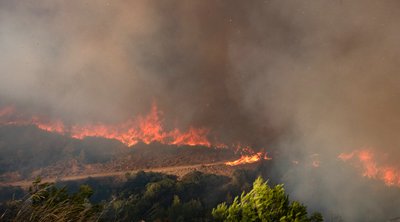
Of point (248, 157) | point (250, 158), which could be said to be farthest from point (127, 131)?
point (250, 158)

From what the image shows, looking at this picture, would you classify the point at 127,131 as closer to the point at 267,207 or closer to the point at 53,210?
the point at 53,210

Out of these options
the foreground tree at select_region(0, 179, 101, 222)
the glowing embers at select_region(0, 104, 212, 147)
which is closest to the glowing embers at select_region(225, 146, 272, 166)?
the glowing embers at select_region(0, 104, 212, 147)

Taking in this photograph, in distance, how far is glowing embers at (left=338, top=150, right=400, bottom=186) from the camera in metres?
35.3

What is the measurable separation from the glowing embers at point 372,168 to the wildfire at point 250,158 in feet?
30.2

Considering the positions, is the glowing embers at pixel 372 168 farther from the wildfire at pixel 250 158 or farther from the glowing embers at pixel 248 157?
the glowing embers at pixel 248 157

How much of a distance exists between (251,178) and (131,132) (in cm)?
1565

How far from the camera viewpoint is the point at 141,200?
26.7 m

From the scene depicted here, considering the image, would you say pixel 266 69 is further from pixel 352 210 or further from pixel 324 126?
pixel 352 210

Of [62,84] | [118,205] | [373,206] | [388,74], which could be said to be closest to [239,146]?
[373,206]

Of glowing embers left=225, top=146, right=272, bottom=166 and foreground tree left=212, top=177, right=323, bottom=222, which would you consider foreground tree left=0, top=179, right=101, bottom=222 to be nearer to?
foreground tree left=212, top=177, right=323, bottom=222

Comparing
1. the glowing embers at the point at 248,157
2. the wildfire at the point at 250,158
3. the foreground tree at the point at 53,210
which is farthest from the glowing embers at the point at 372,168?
the foreground tree at the point at 53,210

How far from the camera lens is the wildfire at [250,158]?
36562 millimetres

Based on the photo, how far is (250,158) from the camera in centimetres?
3772

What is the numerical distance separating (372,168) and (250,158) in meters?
13.6
